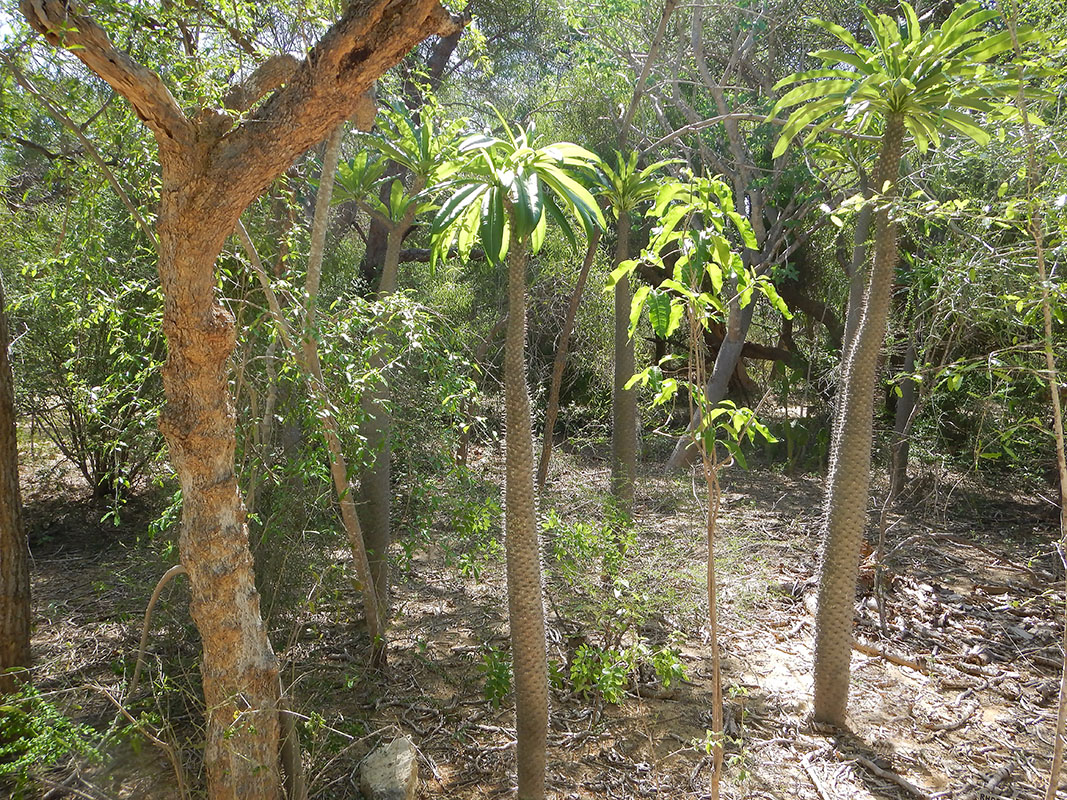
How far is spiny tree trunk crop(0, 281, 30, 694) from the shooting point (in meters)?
3.45

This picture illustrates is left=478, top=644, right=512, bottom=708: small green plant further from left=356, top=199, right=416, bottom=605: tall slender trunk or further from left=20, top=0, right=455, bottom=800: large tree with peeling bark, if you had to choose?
left=20, top=0, right=455, bottom=800: large tree with peeling bark

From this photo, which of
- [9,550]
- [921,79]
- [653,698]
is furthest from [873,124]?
[9,550]

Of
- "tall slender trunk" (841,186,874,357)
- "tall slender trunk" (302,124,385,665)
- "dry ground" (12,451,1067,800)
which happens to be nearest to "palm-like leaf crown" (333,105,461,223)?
"tall slender trunk" (302,124,385,665)

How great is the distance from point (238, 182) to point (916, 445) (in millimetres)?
6412

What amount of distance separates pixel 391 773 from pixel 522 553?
50.1 inches

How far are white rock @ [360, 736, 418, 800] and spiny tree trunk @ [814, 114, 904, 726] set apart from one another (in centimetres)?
228

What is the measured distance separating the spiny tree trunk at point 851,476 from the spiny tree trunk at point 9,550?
163 inches

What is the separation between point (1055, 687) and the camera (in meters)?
4.57

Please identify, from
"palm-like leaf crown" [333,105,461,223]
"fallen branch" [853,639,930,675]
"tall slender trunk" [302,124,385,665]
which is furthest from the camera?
"fallen branch" [853,639,930,675]

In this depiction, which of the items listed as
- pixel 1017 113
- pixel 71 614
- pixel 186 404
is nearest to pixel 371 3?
pixel 186 404

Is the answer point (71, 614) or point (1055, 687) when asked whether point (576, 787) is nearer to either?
point (1055, 687)

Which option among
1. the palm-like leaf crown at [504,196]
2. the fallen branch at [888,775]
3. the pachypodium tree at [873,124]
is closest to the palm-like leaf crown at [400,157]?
the palm-like leaf crown at [504,196]

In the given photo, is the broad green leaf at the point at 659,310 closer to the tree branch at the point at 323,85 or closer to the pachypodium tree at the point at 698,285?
the pachypodium tree at the point at 698,285

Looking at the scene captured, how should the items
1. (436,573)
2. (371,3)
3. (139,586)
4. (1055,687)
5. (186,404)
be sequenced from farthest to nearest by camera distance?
(436,573)
(1055,687)
(139,586)
(186,404)
(371,3)
